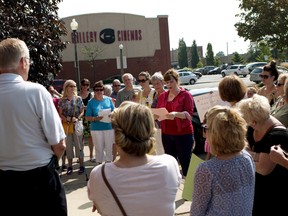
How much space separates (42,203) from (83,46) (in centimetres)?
4359

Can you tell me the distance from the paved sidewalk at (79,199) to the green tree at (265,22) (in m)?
23.5

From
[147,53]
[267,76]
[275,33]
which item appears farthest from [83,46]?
[267,76]

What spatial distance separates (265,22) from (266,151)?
88.5 ft

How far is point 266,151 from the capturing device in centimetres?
296

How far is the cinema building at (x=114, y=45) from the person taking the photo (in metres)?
45.4

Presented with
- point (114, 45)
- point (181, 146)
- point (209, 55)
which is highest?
point (114, 45)

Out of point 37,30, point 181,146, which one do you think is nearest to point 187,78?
point 37,30

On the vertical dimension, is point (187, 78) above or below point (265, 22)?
below

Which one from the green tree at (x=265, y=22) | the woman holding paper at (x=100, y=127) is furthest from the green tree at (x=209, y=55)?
the woman holding paper at (x=100, y=127)

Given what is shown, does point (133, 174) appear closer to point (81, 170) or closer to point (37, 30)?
point (81, 170)

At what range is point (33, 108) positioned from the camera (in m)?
2.89

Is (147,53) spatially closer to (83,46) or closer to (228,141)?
(83,46)

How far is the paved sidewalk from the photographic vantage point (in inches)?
210

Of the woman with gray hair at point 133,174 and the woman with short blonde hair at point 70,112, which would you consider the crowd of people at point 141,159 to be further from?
the woman with short blonde hair at point 70,112
